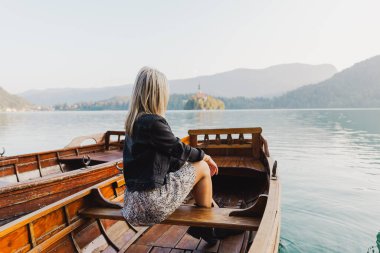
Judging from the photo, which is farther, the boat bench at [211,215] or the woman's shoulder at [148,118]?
the boat bench at [211,215]

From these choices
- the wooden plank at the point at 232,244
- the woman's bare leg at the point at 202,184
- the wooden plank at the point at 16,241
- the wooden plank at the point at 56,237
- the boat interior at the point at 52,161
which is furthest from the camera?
the boat interior at the point at 52,161

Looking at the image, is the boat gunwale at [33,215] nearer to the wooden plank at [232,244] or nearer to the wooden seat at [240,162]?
the wooden plank at [232,244]

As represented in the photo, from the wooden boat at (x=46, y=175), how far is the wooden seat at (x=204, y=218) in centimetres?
233

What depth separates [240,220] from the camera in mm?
3129

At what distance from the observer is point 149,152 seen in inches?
106

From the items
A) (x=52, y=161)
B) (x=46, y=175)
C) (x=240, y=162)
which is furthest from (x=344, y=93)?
(x=46, y=175)

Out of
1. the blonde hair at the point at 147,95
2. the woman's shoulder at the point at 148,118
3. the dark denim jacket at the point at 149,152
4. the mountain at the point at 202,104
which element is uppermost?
the blonde hair at the point at 147,95

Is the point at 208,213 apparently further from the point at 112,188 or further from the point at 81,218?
the point at 112,188

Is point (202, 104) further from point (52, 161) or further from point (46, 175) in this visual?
point (46, 175)

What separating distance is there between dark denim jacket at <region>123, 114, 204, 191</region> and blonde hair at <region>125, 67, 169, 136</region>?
82mm

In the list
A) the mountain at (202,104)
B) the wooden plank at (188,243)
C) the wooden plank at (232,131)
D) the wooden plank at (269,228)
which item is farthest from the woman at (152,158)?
the mountain at (202,104)

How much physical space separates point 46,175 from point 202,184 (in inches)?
247

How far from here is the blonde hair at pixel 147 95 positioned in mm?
2727

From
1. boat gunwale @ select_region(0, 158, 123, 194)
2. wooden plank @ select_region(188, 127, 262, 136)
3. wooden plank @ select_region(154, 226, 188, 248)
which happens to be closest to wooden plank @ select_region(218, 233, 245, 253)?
wooden plank @ select_region(154, 226, 188, 248)
